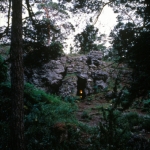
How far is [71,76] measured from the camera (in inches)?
887

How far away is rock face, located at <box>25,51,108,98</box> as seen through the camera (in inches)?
819

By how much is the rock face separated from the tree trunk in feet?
39.3

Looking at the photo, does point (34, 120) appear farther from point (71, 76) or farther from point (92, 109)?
point (71, 76)

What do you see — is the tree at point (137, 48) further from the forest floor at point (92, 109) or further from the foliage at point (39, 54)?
the forest floor at point (92, 109)

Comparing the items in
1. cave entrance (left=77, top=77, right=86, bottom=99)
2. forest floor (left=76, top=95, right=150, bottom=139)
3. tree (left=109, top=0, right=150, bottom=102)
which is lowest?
forest floor (left=76, top=95, right=150, bottom=139)

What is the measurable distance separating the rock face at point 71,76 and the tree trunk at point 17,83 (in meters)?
12.0

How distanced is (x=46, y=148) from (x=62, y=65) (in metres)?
15.7

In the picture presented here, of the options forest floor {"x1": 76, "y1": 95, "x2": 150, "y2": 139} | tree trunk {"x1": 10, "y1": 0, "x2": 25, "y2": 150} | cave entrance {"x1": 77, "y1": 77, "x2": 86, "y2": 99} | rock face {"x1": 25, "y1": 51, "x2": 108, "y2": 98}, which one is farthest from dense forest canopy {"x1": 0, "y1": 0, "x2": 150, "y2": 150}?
cave entrance {"x1": 77, "y1": 77, "x2": 86, "y2": 99}

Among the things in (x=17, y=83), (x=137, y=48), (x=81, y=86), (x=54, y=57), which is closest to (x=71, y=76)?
(x=81, y=86)

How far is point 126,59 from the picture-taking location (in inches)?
246

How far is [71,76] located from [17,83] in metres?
15.9

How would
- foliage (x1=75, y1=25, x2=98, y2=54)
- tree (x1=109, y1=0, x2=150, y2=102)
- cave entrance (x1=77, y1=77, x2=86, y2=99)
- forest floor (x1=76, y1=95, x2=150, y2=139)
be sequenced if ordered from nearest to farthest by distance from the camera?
tree (x1=109, y1=0, x2=150, y2=102) < foliage (x1=75, y1=25, x2=98, y2=54) < forest floor (x1=76, y1=95, x2=150, y2=139) < cave entrance (x1=77, y1=77, x2=86, y2=99)

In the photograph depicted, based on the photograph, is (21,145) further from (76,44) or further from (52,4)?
(52,4)

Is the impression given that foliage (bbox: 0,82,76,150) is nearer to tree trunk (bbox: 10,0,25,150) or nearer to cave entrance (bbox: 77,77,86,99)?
tree trunk (bbox: 10,0,25,150)
